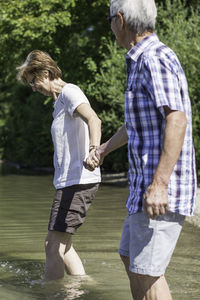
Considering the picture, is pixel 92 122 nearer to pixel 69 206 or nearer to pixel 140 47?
pixel 69 206

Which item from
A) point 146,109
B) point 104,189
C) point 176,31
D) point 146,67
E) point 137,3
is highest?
point 176,31

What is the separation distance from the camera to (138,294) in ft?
11.6

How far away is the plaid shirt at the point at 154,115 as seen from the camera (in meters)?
3.16

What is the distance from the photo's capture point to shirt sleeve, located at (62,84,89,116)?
4867 mm

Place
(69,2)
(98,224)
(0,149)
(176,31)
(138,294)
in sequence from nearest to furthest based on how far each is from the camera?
1. (138,294)
2. (98,224)
3. (176,31)
4. (69,2)
5. (0,149)

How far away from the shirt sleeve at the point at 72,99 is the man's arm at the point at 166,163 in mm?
1834

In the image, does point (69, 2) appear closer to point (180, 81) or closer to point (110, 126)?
point (110, 126)

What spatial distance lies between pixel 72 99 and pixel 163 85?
6.01 feet

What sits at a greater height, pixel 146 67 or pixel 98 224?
pixel 146 67

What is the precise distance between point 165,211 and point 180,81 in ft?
2.23

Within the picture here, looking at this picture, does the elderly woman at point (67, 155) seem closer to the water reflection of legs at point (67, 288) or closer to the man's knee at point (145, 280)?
the water reflection of legs at point (67, 288)

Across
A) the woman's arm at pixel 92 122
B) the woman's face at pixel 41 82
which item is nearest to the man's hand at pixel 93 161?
the woman's arm at pixel 92 122

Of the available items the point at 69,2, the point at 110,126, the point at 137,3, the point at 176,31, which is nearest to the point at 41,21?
the point at 69,2

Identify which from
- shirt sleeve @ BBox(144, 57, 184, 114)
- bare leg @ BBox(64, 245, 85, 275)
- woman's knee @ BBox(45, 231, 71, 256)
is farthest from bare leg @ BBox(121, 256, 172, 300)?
bare leg @ BBox(64, 245, 85, 275)
